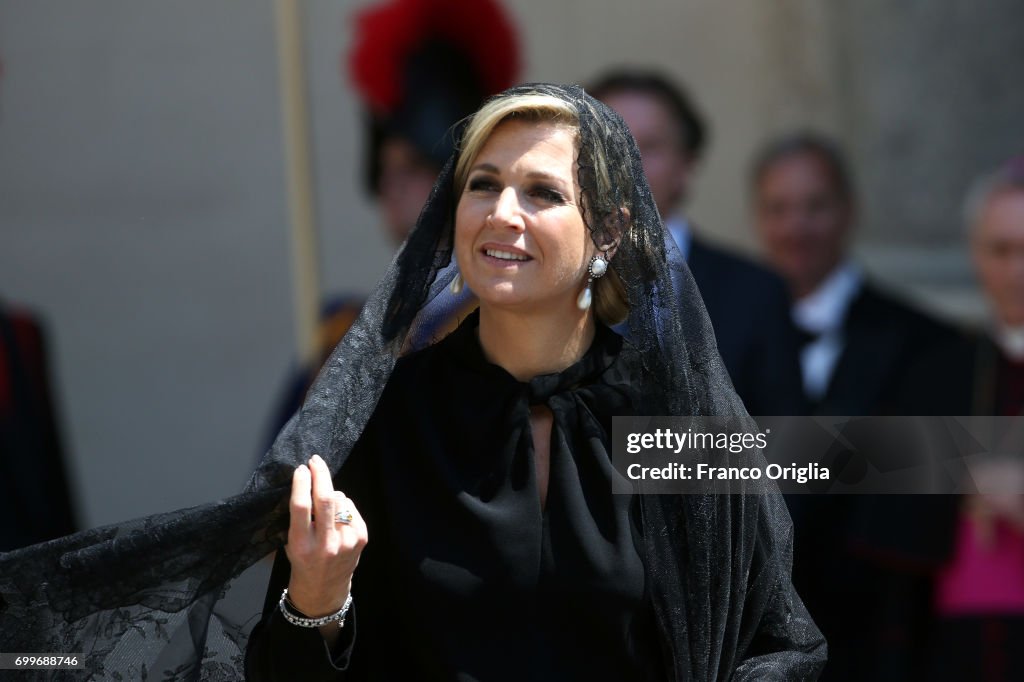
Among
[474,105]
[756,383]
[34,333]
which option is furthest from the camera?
[474,105]

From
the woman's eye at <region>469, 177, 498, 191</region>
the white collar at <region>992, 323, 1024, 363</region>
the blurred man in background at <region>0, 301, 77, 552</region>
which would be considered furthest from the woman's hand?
the white collar at <region>992, 323, 1024, 363</region>

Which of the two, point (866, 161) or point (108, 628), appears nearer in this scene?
point (108, 628)

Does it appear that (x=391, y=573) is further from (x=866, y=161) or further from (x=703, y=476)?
(x=866, y=161)

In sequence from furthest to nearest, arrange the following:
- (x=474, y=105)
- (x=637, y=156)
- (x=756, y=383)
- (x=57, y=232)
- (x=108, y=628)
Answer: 1. (x=57, y=232)
2. (x=474, y=105)
3. (x=756, y=383)
4. (x=637, y=156)
5. (x=108, y=628)

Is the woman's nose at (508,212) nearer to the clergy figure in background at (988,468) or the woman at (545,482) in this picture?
the woman at (545,482)

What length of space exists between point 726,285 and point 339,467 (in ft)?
7.03

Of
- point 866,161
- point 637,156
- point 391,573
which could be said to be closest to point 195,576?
point 391,573

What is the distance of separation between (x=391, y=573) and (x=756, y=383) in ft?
6.37

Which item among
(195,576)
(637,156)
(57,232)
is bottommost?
(57,232)

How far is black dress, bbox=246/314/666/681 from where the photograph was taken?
2.47 metres

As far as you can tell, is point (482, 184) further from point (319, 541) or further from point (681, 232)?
point (681, 232)

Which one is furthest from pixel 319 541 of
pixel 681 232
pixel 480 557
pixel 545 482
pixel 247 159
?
pixel 247 159

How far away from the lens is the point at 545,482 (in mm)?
2613

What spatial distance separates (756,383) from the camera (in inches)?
168
